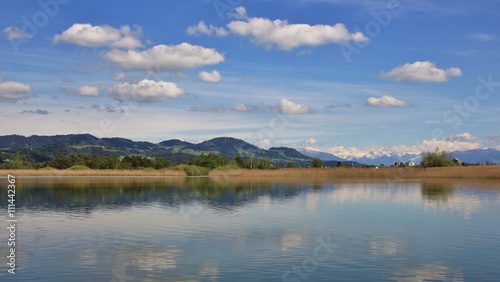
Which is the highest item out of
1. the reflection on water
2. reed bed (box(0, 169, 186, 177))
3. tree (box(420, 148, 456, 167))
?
tree (box(420, 148, 456, 167))

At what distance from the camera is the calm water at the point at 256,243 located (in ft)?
76.2

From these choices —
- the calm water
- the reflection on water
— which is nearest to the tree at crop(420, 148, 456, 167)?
the calm water

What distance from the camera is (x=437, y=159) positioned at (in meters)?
151

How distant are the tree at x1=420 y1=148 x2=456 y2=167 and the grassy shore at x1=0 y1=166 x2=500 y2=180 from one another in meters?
5.61

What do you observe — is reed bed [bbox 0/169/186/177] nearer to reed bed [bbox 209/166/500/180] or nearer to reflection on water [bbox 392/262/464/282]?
reed bed [bbox 209/166/500/180]

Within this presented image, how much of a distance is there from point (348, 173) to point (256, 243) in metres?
117

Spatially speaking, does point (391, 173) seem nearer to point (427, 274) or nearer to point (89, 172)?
point (89, 172)

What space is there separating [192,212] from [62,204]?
1676 centimetres

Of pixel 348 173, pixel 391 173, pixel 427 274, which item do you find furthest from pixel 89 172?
pixel 427 274

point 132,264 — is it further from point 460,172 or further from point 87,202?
point 460,172

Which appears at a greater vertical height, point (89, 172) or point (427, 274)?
→ point (89, 172)

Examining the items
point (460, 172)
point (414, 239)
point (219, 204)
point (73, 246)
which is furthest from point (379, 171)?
point (73, 246)

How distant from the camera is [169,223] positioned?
130ft

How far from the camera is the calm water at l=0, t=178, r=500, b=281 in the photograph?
2322 centimetres
